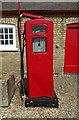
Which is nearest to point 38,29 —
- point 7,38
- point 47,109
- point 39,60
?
point 39,60

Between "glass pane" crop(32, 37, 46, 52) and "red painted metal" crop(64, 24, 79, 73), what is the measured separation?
369cm

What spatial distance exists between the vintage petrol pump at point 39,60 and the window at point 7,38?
3339 mm

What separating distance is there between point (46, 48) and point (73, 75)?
13.0 ft

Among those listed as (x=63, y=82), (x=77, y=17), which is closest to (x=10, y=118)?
(x=63, y=82)

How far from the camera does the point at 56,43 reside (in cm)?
716

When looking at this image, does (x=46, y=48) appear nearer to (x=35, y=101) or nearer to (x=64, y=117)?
(x=35, y=101)

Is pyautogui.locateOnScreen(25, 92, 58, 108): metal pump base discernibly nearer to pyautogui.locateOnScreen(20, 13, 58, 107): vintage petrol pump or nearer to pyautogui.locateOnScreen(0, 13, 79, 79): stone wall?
pyautogui.locateOnScreen(20, 13, 58, 107): vintage petrol pump

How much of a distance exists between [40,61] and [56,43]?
11.5 feet

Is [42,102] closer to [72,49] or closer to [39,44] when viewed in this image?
[39,44]

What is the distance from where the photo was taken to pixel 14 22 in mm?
6969

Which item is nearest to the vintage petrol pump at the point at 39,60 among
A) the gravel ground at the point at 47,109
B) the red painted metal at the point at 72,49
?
the gravel ground at the point at 47,109

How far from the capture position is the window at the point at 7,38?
281 inches

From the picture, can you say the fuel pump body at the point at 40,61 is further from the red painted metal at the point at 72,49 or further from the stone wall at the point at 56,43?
the red painted metal at the point at 72,49

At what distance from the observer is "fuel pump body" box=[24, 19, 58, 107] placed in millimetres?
Result: 3684
